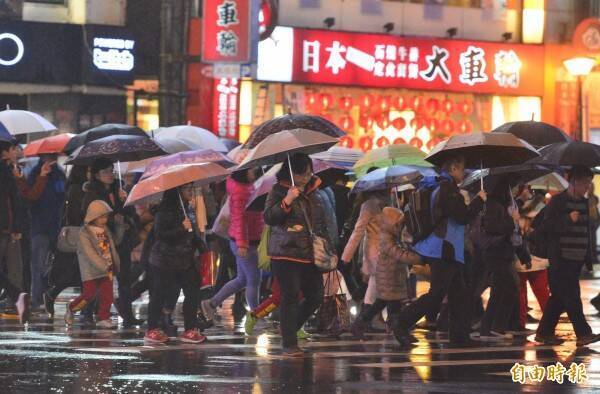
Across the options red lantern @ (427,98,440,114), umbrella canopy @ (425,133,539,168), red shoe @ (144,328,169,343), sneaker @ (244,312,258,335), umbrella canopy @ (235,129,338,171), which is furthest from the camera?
red lantern @ (427,98,440,114)

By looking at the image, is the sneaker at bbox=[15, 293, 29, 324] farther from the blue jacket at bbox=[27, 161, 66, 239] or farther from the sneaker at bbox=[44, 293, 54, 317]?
the blue jacket at bbox=[27, 161, 66, 239]

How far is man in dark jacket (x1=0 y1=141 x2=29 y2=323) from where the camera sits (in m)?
16.3

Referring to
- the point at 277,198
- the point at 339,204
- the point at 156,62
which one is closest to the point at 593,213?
the point at 339,204

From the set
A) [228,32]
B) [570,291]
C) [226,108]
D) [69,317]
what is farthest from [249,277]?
[226,108]

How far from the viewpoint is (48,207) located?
18.1 meters

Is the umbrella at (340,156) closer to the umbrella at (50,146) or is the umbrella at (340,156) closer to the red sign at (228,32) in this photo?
the umbrella at (50,146)

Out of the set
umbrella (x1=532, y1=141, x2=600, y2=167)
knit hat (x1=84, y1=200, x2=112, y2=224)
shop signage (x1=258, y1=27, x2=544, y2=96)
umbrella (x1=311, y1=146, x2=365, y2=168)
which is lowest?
knit hat (x1=84, y1=200, x2=112, y2=224)

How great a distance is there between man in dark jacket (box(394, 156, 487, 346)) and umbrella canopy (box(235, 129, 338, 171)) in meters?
1.10

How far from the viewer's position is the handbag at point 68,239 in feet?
52.8

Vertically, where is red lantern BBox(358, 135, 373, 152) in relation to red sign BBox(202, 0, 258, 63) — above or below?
below

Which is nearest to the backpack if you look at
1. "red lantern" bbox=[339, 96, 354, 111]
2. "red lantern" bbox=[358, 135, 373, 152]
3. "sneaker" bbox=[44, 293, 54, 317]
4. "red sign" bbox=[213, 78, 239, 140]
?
"sneaker" bbox=[44, 293, 54, 317]

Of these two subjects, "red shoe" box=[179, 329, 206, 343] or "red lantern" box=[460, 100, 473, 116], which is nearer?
"red shoe" box=[179, 329, 206, 343]

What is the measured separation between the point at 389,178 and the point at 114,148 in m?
3.16

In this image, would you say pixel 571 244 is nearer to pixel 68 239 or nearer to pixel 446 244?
pixel 446 244
